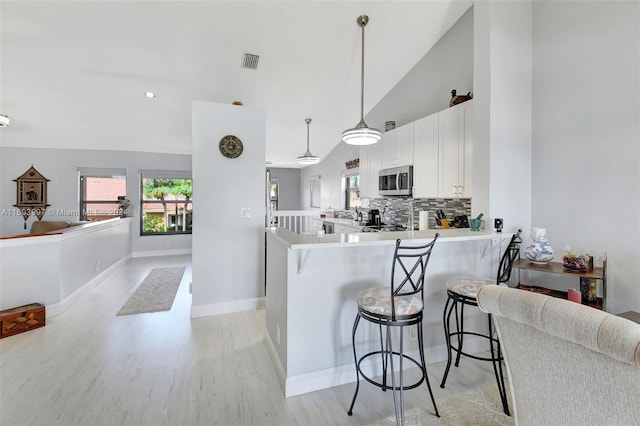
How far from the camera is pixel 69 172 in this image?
20.2ft

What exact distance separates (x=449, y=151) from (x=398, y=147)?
93 cm

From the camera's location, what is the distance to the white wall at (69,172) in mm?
5832

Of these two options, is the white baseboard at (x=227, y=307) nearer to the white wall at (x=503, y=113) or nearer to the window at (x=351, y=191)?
the white wall at (x=503, y=113)

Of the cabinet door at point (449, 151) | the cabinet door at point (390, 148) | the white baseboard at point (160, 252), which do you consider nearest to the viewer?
the cabinet door at point (449, 151)

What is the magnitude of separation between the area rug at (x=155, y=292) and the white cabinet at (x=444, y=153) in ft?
11.8

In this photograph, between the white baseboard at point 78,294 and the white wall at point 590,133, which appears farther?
the white baseboard at point 78,294

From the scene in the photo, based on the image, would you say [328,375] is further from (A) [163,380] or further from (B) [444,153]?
(B) [444,153]

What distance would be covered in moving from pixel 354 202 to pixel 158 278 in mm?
4002

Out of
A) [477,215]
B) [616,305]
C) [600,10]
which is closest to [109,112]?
[477,215]

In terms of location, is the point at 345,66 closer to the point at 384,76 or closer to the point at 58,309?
the point at 384,76

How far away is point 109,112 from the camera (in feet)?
15.6

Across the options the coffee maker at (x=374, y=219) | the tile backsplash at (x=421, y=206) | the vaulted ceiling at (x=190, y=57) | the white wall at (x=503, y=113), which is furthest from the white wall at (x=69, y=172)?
the white wall at (x=503, y=113)

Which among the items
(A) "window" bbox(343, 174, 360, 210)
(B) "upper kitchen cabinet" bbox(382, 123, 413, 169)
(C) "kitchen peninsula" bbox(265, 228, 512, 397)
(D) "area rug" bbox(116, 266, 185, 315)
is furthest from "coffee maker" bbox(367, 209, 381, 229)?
(D) "area rug" bbox(116, 266, 185, 315)

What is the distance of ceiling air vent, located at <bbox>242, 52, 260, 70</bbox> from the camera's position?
3.64 meters
